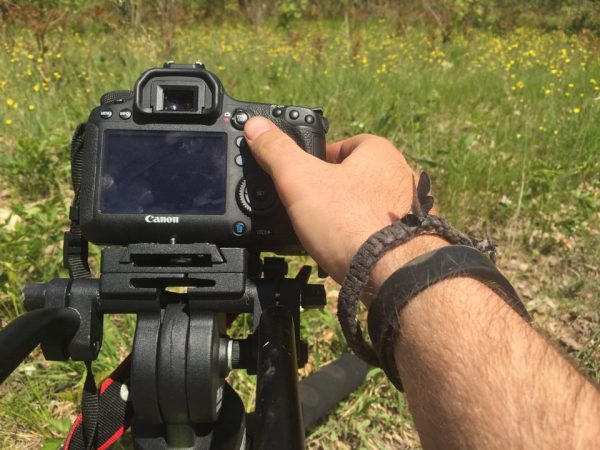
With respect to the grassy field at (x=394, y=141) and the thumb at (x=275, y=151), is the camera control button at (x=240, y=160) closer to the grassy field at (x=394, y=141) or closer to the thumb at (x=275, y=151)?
the thumb at (x=275, y=151)

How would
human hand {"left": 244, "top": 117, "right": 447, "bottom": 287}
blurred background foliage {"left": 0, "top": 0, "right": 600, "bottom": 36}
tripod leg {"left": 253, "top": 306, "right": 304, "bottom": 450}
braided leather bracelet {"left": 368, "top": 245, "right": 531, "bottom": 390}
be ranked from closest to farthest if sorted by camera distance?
1. tripod leg {"left": 253, "top": 306, "right": 304, "bottom": 450}
2. braided leather bracelet {"left": 368, "top": 245, "right": 531, "bottom": 390}
3. human hand {"left": 244, "top": 117, "right": 447, "bottom": 287}
4. blurred background foliage {"left": 0, "top": 0, "right": 600, "bottom": 36}

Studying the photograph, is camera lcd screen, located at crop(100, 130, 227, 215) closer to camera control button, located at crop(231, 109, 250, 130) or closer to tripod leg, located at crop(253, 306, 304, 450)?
camera control button, located at crop(231, 109, 250, 130)

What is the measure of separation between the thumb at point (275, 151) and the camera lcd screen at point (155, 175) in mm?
118

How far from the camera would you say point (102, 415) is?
1.07 m

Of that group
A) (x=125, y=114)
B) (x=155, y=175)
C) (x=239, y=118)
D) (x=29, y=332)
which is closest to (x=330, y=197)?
(x=239, y=118)

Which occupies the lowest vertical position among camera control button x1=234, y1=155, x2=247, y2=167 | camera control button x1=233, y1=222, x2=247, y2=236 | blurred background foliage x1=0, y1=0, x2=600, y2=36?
camera control button x1=233, y1=222, x2=247, y2=236

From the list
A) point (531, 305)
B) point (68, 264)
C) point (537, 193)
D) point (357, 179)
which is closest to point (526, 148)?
point (537, 193)

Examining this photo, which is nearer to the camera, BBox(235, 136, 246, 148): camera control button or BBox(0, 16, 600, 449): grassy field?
BBox(235, 136, 246, 148): camera control button

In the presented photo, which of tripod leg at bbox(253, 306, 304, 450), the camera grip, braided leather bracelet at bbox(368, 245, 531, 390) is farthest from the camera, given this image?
the camera grip

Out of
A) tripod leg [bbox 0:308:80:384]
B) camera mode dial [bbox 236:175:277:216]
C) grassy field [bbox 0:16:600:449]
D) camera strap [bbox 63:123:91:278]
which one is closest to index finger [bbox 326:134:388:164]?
camera mode dial [bbox 236:175:277:216]

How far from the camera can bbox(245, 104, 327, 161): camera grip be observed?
116 centimetres

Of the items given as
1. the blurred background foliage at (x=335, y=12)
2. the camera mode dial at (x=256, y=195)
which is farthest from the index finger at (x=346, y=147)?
the blurred background foliage at (x=335, y=12)

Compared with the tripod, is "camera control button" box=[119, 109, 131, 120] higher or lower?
higher

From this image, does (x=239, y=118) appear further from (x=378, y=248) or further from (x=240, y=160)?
(x=378, y=248)
